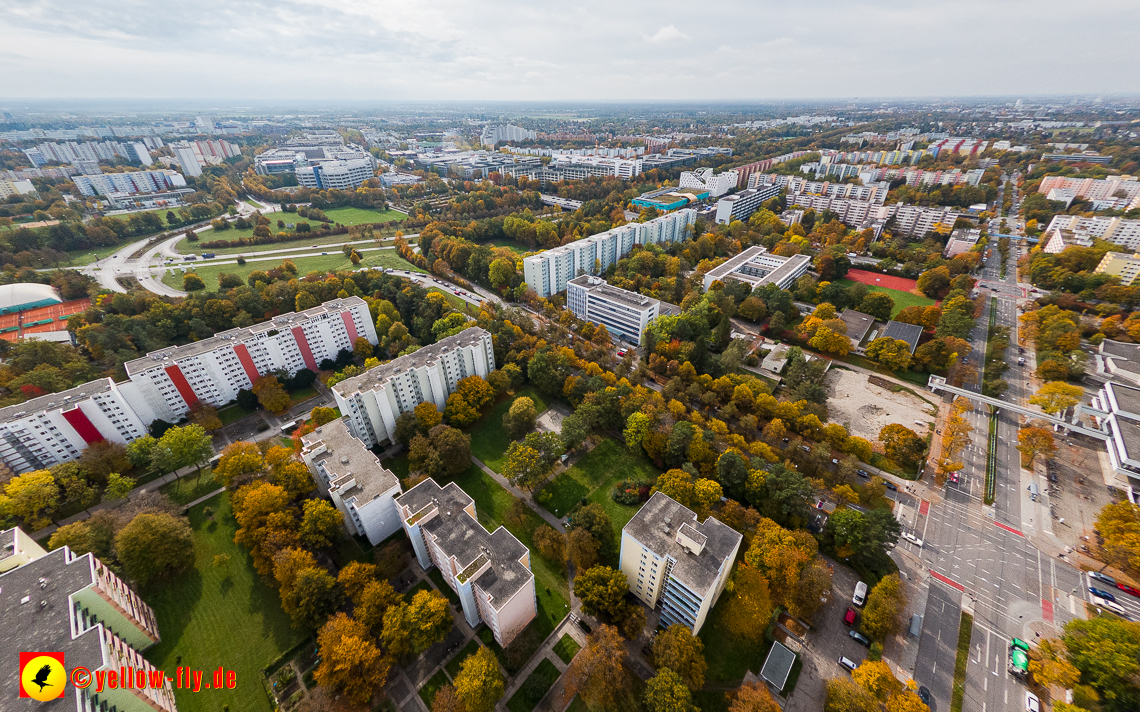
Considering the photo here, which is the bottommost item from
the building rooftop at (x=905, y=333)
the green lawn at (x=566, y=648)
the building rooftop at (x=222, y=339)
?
the green lawn at (x=566, y=648)

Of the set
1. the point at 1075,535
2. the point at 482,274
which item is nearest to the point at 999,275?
the point at 1075,535

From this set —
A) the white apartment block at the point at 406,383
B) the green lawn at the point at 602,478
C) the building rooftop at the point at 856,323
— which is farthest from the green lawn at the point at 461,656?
the building rooftop at the point at 856,323

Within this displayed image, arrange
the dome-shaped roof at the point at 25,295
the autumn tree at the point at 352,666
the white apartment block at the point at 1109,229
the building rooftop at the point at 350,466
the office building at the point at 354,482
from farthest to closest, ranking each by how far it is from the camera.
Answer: the white apartment block at the point at 1109,229, the dome-shaped roof at the point at 25,295, the building rooftop at the point at 350,466, the office building at the point at 354,482, the autumn tree at the point at 352,666

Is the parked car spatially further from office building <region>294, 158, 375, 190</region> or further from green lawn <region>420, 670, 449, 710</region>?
office building <region>294, 158, 375, 190</region>

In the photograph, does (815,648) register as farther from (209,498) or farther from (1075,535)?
(209,498)

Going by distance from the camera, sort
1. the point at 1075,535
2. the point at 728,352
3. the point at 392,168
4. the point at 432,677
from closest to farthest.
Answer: the point at 432,677, the point at 1075,535, the point at 728,352, the point at 392,168

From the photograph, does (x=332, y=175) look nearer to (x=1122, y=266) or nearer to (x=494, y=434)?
(x=494, y=434)

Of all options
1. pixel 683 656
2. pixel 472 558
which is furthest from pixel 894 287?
pixel 472 558

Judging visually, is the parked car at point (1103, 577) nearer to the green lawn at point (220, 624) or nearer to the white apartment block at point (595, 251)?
the green lawn at point (220, 624)
